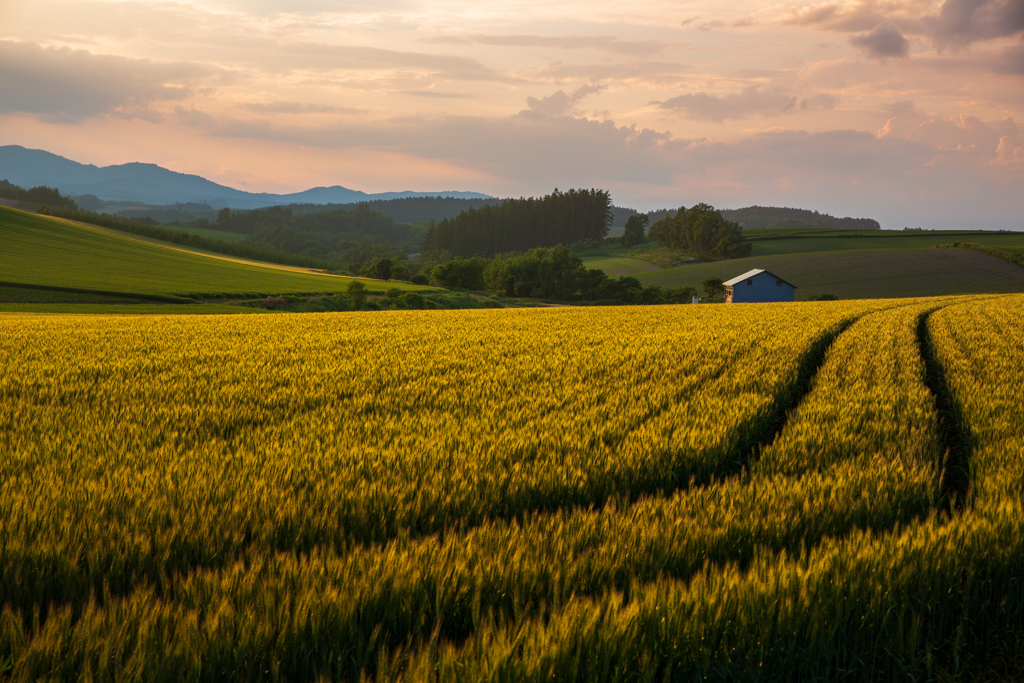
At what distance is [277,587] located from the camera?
2.78m

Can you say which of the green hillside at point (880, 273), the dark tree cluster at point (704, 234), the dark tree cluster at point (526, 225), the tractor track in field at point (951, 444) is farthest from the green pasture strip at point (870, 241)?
the tractor track in field at point (951, 444)

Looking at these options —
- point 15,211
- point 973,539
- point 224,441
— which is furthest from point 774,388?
point 15,211

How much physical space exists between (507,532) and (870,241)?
15603cm

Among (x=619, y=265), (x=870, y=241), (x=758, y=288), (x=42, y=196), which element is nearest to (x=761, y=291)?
(x=758, y=288)

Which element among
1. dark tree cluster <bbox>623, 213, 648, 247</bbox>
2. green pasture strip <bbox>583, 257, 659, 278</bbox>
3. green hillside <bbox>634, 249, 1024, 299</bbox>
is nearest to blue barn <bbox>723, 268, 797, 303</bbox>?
green hillside <bbox>634, 249, 1024, 299</bbox>

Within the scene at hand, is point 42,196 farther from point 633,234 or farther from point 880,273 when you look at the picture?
point 880,273

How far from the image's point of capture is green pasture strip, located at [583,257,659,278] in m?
117

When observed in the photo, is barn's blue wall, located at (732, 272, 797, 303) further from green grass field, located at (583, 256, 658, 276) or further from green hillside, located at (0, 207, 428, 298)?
green hillside, located at (0, 207, 428, 298)

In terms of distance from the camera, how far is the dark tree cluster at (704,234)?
129 meters

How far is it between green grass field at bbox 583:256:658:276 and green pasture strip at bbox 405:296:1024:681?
111m

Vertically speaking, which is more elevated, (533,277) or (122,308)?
(533,277)

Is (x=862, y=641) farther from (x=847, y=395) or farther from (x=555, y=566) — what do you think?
(x=847, y=395)

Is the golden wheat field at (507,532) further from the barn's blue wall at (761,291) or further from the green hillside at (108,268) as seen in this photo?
the barn's blue wall at (761,291)

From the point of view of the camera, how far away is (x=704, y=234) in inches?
5290
